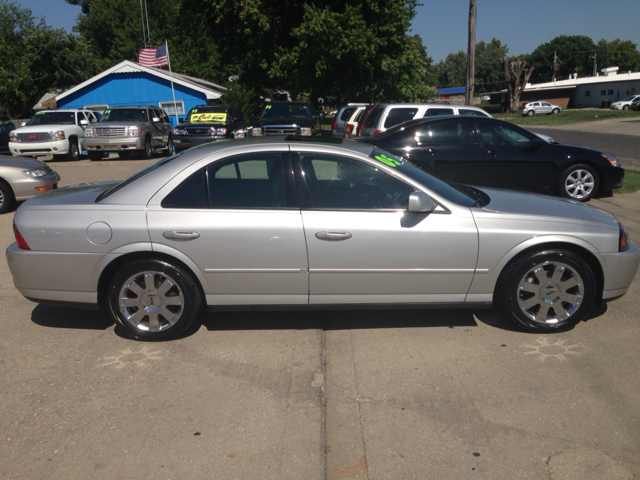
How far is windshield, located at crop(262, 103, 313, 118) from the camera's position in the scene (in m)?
20.7

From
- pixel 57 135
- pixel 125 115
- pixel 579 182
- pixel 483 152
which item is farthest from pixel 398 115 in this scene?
pixel 57 135

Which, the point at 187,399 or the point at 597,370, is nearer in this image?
the point at 187,399

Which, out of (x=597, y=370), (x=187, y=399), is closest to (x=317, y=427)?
(x=187, y=399)

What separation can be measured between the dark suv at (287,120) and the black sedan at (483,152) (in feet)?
29.9

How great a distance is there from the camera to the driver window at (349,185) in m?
4.44

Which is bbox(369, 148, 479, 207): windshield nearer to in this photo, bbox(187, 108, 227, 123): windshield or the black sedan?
the black sedan

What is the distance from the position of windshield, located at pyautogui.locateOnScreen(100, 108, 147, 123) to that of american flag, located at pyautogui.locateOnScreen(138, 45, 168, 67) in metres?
6.72

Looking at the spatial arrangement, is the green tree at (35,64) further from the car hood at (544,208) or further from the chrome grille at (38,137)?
the car hood at (544,208)

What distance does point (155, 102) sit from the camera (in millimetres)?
32281

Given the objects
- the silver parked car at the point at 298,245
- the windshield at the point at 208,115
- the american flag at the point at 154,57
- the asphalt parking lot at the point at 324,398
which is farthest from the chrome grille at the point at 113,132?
the silver parked car at the point at 298,245

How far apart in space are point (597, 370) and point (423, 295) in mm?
1329

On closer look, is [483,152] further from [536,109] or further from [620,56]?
[620,56]

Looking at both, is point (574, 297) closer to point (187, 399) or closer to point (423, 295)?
point (423, 295)

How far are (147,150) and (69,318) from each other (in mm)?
15544
